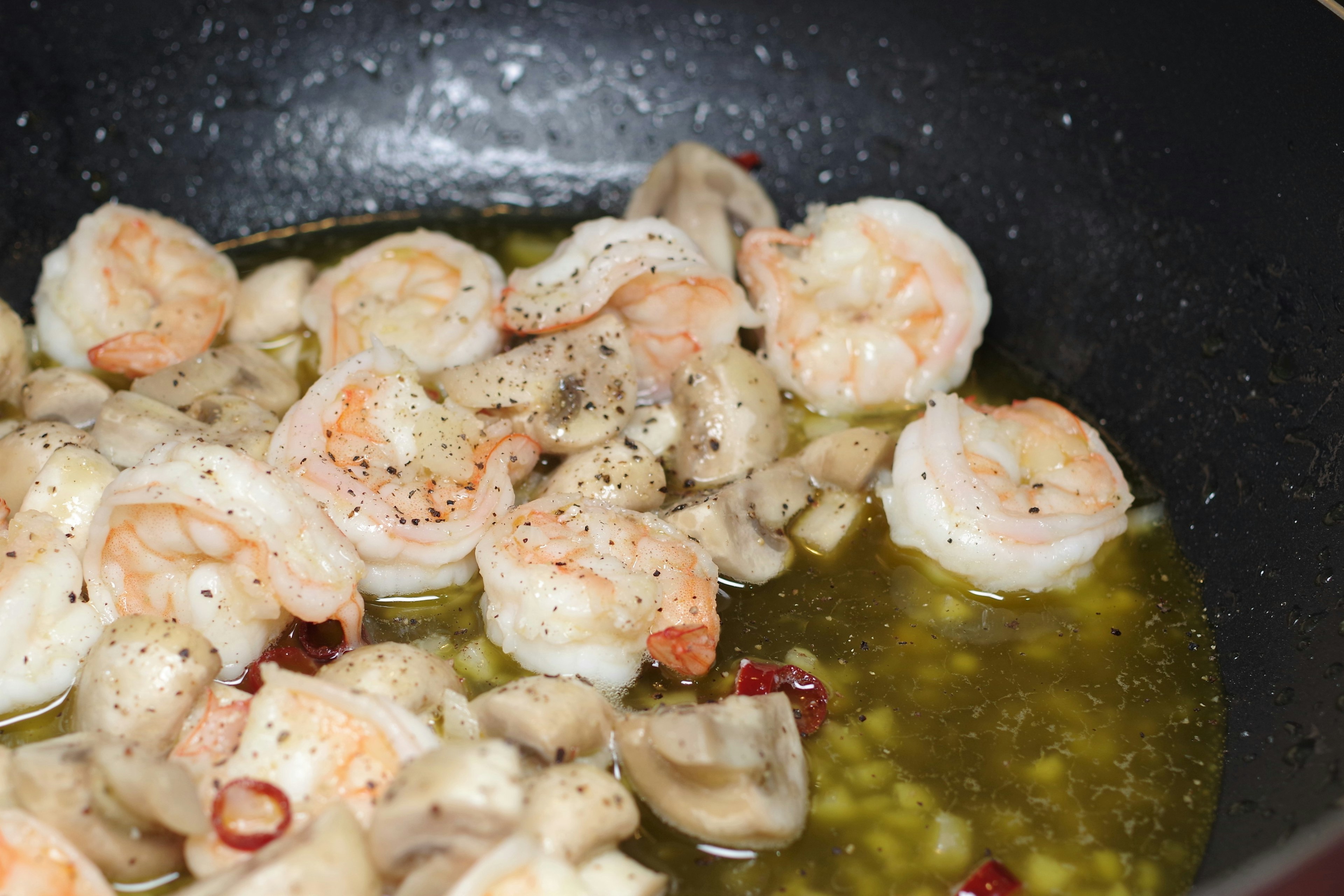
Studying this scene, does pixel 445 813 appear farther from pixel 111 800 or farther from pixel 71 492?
pixel 71 492

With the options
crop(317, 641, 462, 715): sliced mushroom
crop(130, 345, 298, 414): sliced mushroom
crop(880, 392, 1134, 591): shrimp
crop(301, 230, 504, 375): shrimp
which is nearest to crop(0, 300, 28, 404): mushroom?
crop(130, 345, 298, 414): sliced mushroom

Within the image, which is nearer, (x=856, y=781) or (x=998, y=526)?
(x=856, y=781)

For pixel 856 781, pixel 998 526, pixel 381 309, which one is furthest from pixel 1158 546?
pixel 381 309

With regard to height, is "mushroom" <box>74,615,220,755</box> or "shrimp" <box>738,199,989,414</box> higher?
"shrimp" <box>738,199,989,414</box>

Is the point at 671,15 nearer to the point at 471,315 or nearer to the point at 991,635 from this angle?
the point at 471,315

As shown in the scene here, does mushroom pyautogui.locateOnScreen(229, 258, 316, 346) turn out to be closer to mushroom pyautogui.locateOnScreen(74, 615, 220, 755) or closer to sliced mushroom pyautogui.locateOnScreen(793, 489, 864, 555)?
mushroom pyautogui.locateOnScreen(74, 615, 220, 755)

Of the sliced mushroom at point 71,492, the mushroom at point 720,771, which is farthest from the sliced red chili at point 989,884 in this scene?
the sliced mushroom at point 71,492

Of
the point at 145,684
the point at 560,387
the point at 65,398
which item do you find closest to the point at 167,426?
the point at 65,398
